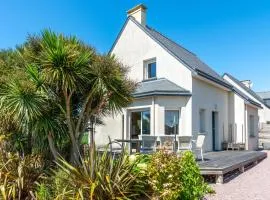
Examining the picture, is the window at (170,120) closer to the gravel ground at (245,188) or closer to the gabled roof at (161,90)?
the gabled roof at (161,90)

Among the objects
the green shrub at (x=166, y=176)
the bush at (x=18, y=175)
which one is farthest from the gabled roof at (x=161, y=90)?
the green shrub at (x=166, y=176)

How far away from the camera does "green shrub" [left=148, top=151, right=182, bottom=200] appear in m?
5.82

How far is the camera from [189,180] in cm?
615

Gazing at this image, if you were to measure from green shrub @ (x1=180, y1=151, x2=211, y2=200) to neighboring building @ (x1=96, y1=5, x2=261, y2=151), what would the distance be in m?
8.64

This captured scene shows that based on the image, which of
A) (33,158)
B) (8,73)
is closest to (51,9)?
(8,73)

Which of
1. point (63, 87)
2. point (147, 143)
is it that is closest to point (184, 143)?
point (147, 143)

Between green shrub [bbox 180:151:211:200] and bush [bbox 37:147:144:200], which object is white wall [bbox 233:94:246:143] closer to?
green shrub [bbox 180:151:211:200]

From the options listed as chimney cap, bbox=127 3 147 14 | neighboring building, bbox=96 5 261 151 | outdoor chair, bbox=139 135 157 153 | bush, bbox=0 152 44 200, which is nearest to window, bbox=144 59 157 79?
neighboring building, bbox=96 5 261 151

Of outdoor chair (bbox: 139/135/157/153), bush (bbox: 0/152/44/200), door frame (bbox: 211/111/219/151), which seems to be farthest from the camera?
door frame (bbox: 211/111/219/151)

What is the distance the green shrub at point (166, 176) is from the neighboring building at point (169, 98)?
28.9 ft

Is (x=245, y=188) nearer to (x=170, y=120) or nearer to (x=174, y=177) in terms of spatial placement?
(x=174, y=177)

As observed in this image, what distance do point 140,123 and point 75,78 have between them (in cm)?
994

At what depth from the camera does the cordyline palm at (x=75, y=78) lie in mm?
8203

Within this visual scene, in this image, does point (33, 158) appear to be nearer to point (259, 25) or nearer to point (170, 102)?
point (170, 102)
